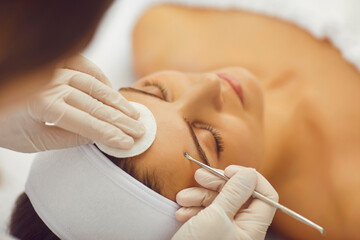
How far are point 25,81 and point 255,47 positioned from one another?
126 centimetres

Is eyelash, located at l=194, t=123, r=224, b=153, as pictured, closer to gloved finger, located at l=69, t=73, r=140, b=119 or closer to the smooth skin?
gloved finger, located at l=69, t=73, r=140, b=119

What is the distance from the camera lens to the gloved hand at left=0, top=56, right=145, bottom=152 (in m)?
0.93

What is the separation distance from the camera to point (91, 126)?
0.92 metres

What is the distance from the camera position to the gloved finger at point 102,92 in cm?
98

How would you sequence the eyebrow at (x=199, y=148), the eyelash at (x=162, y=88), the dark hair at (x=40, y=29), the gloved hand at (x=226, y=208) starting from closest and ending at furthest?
1. the dark hair at (x=40, y=29)
2. the gloved hand at (x=226, y=208)
3. the eyebrow at (x=199, y=148)
4. the eyelash at (x=162, y=88)

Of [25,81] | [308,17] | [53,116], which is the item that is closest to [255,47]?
[308,17]

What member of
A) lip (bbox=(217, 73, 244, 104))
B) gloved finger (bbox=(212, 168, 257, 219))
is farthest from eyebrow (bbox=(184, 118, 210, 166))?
lip (bbox=(217, 73, 244, 104))

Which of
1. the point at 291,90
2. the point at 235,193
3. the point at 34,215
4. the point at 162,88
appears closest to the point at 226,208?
the point at 235,193

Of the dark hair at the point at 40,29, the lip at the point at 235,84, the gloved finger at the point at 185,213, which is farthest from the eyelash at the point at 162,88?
the dark hair at the point at 40,29

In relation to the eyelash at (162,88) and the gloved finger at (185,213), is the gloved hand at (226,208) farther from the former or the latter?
the eyelash at (162,88)

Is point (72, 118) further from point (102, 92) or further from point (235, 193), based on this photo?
point (235, 193)

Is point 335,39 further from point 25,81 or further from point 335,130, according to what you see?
point 25,81

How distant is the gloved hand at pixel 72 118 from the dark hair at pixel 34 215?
68 mm

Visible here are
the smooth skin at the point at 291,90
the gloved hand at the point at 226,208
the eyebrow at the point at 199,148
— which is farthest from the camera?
the smooth skin at the point at 291,90
